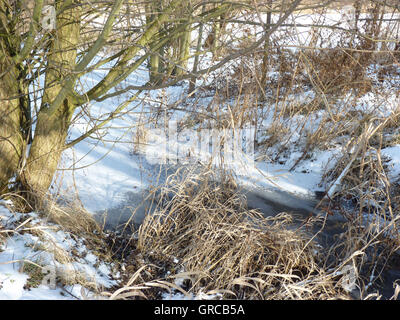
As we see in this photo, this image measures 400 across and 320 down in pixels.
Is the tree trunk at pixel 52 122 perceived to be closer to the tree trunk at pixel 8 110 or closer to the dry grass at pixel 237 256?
the tree trunk at pixel 8 110

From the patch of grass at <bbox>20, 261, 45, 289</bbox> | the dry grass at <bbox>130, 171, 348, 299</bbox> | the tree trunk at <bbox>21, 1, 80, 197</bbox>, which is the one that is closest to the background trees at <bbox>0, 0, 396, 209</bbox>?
the tree trunk at <bbox>21, 1, 80, 197</bbox>

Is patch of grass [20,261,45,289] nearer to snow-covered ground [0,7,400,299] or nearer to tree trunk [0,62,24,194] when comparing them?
snow-covered ground [0,7,400,299]

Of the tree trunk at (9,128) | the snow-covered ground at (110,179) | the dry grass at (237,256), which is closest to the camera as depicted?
the snow-covered ground at (110,179)

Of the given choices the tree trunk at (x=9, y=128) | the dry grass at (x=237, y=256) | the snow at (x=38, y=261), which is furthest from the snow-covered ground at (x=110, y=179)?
the dry grass at (x=237, y=256)

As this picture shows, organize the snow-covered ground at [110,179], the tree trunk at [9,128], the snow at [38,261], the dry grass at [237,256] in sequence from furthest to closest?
1. the tree trunk at [9,128]
2. the dry grass at [237,256]
3. the snow-covered ground at [110,179]
4. the snow at [38,261]

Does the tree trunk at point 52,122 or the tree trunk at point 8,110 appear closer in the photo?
the tree trunk at point 8,110

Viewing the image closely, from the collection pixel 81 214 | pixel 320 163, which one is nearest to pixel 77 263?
pixel 81 214

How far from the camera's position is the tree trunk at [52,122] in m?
2.68

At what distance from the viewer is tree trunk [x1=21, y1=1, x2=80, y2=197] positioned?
268cm

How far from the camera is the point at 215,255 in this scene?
2787 millimetres

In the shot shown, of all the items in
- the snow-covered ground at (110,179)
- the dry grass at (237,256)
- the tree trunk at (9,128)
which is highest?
the tree trunk at (9,128)

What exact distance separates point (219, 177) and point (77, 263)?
1.82m
